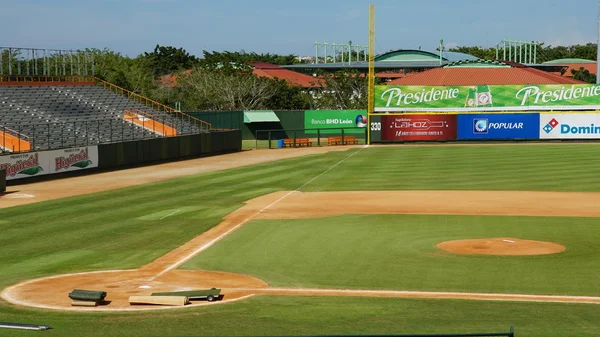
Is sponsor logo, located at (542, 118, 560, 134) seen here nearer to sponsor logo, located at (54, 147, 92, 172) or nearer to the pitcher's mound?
sponsor logo, located at (54, 147, 92, 172)

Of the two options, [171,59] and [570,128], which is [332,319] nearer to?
[570,128]

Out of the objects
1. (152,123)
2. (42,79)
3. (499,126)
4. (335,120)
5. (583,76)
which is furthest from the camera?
(583,76)

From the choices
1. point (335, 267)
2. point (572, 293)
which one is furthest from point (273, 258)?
point (572, 293)

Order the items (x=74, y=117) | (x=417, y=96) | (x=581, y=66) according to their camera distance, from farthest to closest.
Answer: (x=581, y=66) → (x=417, y=96) → (x=74, y=117)

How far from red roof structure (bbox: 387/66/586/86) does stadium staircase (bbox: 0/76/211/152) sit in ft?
106

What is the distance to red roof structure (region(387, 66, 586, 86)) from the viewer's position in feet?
298

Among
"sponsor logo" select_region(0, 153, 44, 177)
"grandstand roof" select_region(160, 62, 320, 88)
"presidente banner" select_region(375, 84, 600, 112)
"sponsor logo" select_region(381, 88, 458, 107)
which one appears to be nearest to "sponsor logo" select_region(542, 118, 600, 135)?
"presidente banner" select_region(375, 84, 600, 112)

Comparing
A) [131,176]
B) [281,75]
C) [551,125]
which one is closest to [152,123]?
[131,176]

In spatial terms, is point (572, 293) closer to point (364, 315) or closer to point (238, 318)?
point (364, 315)

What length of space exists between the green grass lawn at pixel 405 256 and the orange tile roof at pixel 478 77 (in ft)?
208

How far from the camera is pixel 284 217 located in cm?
3053

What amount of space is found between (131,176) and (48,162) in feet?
15.3

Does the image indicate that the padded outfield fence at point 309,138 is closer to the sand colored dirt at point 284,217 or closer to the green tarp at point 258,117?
the green tarp at point 258,117

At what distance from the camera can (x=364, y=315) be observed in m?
15.3
